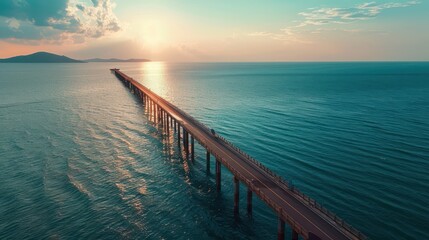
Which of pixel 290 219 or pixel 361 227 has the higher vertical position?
pixel 290 219

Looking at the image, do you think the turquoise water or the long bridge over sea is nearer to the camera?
the long bridge over sea

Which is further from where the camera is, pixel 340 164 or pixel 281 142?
pixel 281 142

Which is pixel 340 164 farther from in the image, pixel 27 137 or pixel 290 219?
pixel 27 137

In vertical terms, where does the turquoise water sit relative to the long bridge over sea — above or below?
below

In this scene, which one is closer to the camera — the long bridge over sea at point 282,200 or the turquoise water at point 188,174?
the long bridge over sea at point 282,200

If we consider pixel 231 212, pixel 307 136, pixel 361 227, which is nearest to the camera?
pixel 361 227

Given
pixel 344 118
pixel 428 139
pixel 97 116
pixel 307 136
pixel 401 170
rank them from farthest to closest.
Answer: pixel 97 116 → pixel 344 118 → pixel 307 136 → pixel 428 139 → pixel 401 170

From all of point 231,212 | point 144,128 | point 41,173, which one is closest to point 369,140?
point 231,212

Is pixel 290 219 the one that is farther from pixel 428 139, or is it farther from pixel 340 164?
pixel 428 139

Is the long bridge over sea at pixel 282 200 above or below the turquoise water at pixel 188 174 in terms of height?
above

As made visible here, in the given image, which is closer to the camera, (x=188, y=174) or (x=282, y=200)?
(x=282, y=200)

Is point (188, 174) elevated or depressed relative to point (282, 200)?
depressed
